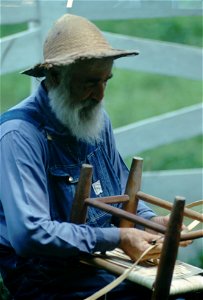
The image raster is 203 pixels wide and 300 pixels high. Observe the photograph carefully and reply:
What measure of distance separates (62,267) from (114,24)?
831 centimetres

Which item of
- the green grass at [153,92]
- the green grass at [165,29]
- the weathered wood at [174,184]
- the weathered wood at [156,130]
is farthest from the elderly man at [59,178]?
the green grass at [165,29]

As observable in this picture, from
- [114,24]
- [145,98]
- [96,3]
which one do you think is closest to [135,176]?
[96,3]

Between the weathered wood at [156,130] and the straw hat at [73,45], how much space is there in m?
2.06

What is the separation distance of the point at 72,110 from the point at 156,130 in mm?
2268

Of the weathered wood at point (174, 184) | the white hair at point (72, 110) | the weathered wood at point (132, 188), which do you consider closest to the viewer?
the white hair at point (72, 110)

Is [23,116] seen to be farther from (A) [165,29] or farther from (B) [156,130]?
(A) [165,29]

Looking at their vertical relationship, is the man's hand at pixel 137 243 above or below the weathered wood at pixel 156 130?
above

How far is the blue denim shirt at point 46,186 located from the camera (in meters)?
3.29

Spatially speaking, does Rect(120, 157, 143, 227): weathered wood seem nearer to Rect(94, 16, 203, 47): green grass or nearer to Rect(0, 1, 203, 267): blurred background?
Rect(0, 1, 203, 267): blurred background

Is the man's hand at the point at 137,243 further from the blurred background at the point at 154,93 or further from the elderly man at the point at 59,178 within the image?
the blurred background at the point at 154,93

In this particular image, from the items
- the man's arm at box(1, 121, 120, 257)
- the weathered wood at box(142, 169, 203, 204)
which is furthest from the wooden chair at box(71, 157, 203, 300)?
the weathered wood at box(142, 169, 203, 204)

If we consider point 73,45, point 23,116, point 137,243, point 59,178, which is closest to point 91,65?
point 73,45

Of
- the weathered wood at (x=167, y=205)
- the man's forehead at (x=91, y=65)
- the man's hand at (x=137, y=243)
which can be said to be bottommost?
the man's hand at (x=137, y=243)

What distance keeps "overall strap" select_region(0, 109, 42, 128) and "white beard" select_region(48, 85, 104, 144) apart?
76mm
